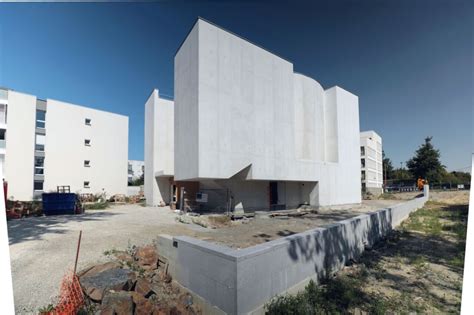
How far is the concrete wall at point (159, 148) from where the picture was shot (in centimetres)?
1892

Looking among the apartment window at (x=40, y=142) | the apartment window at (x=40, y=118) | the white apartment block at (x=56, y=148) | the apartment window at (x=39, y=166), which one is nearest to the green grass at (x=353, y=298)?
the white apartment block at (x=56, y=148)

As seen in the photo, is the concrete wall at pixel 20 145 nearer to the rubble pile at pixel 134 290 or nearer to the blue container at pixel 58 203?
the blue container at pixel 58 203

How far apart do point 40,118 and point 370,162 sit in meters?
56.2

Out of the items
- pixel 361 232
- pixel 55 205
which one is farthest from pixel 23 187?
pixel 361 232

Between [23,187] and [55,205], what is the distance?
1205 centimetres

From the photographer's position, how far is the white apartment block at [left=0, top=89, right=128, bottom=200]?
21281 millimetres

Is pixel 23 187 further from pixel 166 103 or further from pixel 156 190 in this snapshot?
pixel 166 103

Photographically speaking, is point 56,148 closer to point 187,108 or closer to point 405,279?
point 187,108

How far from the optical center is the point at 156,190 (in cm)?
1917

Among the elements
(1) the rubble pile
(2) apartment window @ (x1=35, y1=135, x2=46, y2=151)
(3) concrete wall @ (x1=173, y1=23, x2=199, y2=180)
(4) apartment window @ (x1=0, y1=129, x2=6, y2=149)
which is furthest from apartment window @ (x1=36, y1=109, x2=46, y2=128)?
(1) the rubble pile

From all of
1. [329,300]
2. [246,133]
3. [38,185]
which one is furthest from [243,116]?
[38,185]

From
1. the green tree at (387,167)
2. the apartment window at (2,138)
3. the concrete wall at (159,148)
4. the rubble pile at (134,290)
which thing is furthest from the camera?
the green tree at (387,167)

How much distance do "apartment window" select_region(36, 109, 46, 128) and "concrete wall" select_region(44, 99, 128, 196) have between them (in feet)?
2.22

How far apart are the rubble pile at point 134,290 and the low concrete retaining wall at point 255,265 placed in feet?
0.99
